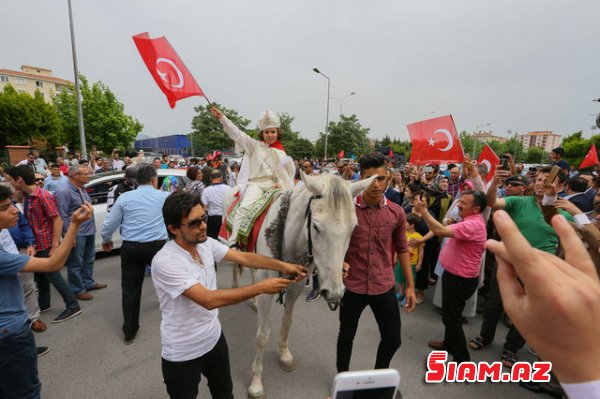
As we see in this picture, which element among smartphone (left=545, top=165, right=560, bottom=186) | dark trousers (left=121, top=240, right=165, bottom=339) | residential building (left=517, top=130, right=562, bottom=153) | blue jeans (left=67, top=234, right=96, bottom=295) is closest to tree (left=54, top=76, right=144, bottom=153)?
blue jeans (left=67, top=234, right=96, bottom=295)

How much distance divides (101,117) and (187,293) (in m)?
28.3

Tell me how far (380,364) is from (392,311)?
0.59 m

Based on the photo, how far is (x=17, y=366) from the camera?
1.91 m

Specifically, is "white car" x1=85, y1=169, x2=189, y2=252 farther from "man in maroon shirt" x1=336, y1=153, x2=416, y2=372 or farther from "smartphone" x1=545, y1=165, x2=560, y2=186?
"smartphone" x1=545, y1=165, x2=560, y2=186

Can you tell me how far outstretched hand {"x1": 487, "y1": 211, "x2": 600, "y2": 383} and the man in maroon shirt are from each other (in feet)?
5.34

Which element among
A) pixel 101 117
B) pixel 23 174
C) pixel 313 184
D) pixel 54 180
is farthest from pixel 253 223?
pixel 101 117

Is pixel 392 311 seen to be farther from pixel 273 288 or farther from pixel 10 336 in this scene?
pixel 10 336

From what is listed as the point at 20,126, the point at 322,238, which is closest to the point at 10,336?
the point at 322,238

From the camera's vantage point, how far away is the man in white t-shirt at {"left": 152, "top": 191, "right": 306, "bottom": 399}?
5.32 ft

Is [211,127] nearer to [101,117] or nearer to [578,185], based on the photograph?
[101,117]

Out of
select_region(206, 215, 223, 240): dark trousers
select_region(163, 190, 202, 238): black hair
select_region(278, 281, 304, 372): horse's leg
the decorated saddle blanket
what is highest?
select_region(163, 190, 202, 238): black hair

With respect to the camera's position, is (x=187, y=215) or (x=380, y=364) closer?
(x=187, y=215)

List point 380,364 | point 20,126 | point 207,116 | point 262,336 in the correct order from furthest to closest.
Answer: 1. point 207,116
2. point 20,126
3. point 262,336
4. point 380,364

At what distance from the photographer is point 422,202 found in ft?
8.15
